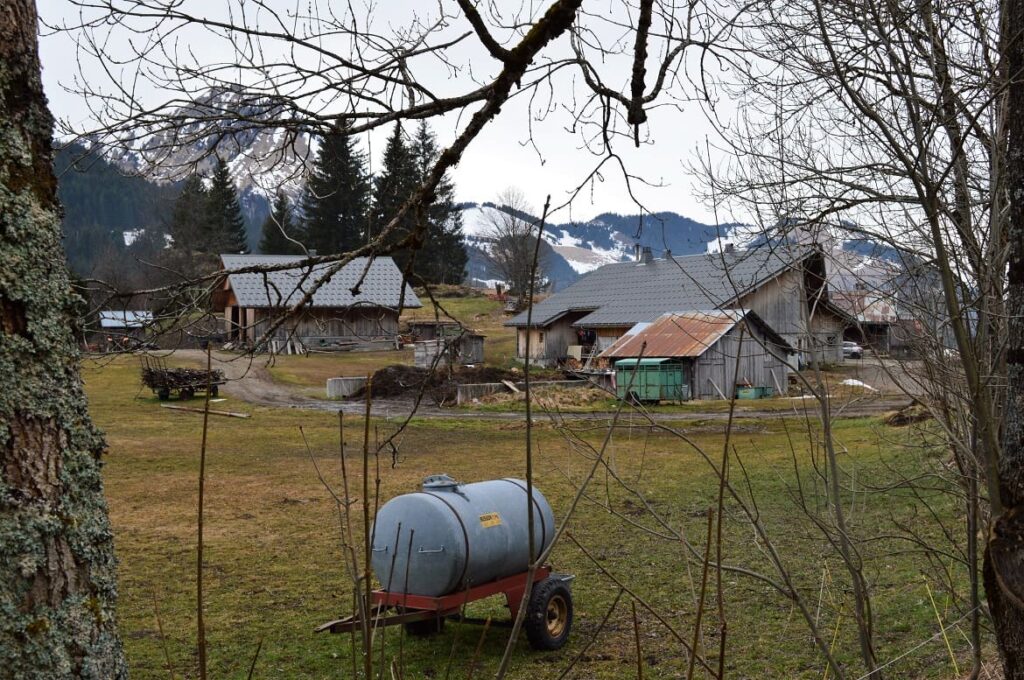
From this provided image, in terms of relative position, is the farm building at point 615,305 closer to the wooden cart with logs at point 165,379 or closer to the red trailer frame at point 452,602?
the wooden cart with logs at point 165,379

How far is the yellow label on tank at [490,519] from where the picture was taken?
7.48 metres

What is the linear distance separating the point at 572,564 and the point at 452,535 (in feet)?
11.9

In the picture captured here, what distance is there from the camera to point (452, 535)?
23.7 feet

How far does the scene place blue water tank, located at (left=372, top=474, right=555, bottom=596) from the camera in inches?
284

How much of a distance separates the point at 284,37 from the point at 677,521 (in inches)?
411

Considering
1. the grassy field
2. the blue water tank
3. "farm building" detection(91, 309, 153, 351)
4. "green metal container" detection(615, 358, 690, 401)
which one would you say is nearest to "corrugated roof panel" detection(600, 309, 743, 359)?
"green metal container" detection(615, 358, 690, 401)

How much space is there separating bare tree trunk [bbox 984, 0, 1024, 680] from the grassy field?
0.54 metres

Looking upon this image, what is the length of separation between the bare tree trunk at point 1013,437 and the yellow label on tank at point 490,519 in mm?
4587

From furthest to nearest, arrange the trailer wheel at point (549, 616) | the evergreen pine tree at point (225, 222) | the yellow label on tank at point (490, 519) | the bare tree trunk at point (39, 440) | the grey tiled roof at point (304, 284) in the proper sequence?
the evergreen pine tree at point (225, 222) < the trailer wheel at point (549, 616) < the yellow label on tank at point (490, 519) < the grey tiled roof at point (304, 284) < the bare tree trunk at point (39, 440)

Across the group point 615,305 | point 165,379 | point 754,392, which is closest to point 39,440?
point 165,379

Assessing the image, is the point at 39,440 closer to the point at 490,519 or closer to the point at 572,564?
the point at 490,519

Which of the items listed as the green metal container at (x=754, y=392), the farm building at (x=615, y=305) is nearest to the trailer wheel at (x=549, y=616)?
the green metal container at (x=754, y=392)

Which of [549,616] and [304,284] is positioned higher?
[304,284]

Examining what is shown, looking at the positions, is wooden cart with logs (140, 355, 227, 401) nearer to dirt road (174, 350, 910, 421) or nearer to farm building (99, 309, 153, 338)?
dirt road (174, 350, 910, 421)
